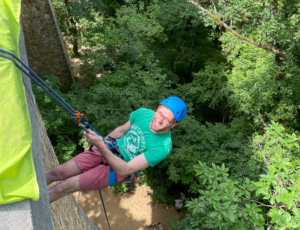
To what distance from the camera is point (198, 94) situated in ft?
27.9

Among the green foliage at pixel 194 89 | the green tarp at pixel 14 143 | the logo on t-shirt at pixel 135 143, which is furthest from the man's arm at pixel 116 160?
the green foliage at pixel 194 89

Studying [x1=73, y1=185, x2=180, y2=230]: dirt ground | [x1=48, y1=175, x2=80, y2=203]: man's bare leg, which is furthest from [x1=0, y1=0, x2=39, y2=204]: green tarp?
[x1=73, y1=185, x2=180, y2=230]: dirt ground

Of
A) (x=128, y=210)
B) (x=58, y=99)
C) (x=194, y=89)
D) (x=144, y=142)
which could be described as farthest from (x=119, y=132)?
(x=194, y=89)

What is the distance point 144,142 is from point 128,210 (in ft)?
19.8

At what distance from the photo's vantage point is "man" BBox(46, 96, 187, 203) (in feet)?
7.56

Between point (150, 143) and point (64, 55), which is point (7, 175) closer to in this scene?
point (150, 143)

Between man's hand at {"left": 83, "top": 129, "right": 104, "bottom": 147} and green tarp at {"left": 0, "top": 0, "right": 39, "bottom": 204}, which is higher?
green tarp at {"left": 0, "top": 0, "right": 39, "bottom": 204}

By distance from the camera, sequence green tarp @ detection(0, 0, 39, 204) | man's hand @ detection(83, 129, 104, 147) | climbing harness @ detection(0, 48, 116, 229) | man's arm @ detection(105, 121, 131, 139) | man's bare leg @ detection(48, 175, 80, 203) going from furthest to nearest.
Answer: man's arm @ detection(105, 121, 131, 139) < man's bare leg @ detection(48, 175, 80, 203) < man's hand @ detection(83, 129, 104, 147) < climbing harness @ detection(0, 48, 116, 229) < green tarp @ detection(0, 0, 39, 204)

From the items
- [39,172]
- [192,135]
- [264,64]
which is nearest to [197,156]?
[192,135]

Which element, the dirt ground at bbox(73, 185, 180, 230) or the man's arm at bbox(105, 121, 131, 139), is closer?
the man's arm at bbox(105, 121, 131, 139)

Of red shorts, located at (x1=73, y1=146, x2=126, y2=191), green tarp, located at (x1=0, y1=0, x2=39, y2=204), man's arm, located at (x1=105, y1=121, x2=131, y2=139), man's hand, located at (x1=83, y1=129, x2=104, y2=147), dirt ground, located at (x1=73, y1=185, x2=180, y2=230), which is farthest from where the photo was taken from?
dirt ground, located at (x1=73, y1=185, x2=180, y2=230)

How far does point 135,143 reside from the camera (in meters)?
2.52

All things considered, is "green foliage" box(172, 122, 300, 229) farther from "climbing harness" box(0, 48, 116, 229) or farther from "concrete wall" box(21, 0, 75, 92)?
"concrete wall" box(21, 0, 75, 92)

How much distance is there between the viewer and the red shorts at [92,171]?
7.89 ft
